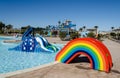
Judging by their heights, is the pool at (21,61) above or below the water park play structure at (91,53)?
below

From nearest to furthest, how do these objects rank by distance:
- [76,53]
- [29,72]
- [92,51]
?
[29,72]
[92,51]
[76,53]

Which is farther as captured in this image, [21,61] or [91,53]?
[21,61]

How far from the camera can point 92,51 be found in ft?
31.2

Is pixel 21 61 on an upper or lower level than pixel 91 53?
lower

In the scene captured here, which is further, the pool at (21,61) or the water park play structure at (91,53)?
the pool at (21,61)

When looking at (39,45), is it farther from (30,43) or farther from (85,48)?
(85,48)

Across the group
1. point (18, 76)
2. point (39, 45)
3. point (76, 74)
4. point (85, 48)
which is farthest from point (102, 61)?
point (39, 45)

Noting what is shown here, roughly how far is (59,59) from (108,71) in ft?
10.7

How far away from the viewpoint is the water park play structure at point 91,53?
29.2 feet

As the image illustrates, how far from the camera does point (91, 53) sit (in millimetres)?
9539

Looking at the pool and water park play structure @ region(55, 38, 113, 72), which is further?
the pool

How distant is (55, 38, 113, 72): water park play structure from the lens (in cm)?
891

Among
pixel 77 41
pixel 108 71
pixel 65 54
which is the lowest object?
pixel 108 71

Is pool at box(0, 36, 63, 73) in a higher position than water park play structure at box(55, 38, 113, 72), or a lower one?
lower
